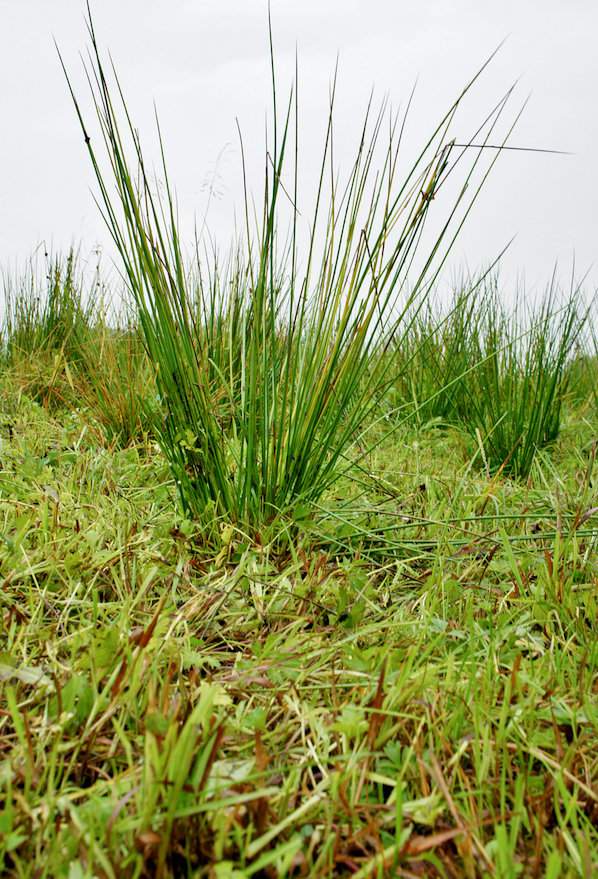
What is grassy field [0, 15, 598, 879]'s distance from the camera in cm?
72

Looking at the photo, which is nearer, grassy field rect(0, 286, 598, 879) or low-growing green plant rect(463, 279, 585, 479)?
grassy field rect(0, 286, 598, 879)

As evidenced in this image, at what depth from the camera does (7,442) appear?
7.61 ft

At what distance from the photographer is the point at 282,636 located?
113 cm

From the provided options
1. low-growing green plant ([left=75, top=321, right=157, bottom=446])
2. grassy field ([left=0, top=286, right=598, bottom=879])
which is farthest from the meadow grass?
low-growing green plant ([left=75, top=321, right=157, bottom=446])

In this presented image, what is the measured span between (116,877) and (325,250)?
1.22 m

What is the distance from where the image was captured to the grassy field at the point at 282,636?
0.72 meters

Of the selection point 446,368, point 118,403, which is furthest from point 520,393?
point 118,403

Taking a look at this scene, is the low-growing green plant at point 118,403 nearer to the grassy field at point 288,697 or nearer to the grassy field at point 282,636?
the grassy field at point 282,636

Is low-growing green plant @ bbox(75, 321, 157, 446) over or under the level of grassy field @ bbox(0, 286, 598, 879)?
over

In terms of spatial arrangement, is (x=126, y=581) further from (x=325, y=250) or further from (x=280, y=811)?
(x=325, y=250)

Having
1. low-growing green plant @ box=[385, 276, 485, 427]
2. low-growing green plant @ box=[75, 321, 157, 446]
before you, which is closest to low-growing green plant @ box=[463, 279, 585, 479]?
low-growing green plant @ box=[385, 276, 485, 427]

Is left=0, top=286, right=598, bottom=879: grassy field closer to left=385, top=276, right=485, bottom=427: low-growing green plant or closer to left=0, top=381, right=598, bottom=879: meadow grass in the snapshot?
left=0, top=381, right=598, bottom=879: meadow grass

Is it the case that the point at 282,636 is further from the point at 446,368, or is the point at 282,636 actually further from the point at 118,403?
the point at 446,368

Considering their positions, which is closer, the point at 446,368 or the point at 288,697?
the point at 288,697
